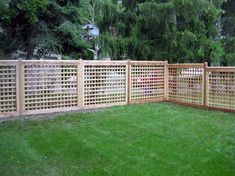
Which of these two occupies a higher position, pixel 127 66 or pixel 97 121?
pixel 127 66

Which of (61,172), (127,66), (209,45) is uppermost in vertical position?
(209,45)

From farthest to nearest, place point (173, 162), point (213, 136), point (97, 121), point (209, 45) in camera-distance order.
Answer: point (209, 45) < point (97, 121) < point (213, 136) < point (173, 162)

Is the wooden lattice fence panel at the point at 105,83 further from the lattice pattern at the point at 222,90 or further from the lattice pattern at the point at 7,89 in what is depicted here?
the lattice pattern at the point at 222,90

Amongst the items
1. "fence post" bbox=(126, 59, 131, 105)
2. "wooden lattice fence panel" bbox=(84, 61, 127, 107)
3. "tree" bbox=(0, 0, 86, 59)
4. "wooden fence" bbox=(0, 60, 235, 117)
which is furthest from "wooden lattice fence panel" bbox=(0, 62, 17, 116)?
"fence post" bbox=(126, 59, 131, 105)

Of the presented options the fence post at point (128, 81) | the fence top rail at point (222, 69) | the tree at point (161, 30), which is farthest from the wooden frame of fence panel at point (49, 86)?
the fence top rail at point (222, 69)

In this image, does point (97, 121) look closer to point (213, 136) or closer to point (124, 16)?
point (213, 136)

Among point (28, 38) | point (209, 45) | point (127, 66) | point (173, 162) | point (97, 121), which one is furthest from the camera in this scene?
point (209, 45)

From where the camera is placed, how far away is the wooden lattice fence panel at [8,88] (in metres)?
7.36

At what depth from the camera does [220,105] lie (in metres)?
8.47

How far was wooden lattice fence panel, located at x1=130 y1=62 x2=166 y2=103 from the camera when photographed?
9.55 meters

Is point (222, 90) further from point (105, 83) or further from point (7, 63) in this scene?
point (7, 63)

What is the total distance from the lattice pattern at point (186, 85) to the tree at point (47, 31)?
10.4 feet

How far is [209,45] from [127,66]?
354 centimetres

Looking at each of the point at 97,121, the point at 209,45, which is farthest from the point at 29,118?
the point at 209,45
